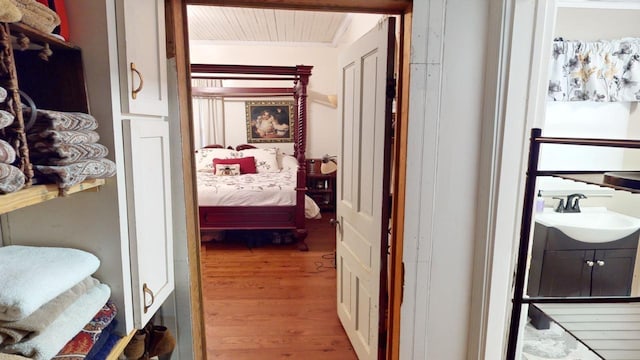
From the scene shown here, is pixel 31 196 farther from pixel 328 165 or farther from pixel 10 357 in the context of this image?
pixel 328 165

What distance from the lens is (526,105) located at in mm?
1271

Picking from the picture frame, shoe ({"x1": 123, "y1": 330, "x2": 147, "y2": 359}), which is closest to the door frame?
shoe ({"x1": 123, "y1": 330, "x2": 147, "y2": 359})

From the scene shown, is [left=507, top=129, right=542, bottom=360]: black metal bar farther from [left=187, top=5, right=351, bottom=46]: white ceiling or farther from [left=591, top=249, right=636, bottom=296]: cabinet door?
[left=187, top=5, right=351, bottom=46]: white ceiling

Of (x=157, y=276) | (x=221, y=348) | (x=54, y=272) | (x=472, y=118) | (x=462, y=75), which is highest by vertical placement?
(x=462, y=75)

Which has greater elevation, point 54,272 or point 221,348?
point 54,272

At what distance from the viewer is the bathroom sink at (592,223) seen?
197cm

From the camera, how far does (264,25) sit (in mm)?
4598

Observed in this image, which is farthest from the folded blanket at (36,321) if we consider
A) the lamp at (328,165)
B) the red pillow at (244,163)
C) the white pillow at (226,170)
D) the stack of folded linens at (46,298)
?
the lamp at (328,165)

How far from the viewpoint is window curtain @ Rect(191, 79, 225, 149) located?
558 centimetres

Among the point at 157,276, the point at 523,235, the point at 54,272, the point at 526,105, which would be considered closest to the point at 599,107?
the point at 526,105

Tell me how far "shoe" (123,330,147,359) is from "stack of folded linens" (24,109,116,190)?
73 cm

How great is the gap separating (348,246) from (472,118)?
112 centimetres

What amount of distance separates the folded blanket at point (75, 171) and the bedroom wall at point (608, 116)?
2.44 m

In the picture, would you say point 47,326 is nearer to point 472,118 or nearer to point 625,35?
point 472,118
